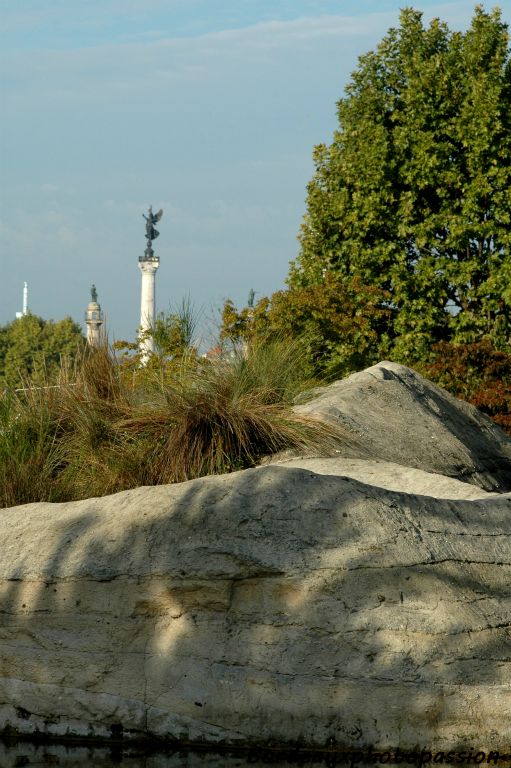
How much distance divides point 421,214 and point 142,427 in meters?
12.6

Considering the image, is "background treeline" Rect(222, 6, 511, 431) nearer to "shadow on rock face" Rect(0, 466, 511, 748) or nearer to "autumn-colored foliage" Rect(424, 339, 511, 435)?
"autumn-colored foliage" Rect(424, 339, 511, 435)

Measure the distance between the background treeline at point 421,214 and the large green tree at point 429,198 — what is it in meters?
0.02

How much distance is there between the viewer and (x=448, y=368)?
17.3m

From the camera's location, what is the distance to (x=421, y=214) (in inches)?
796

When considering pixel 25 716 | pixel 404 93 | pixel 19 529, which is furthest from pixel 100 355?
pixel 404 93

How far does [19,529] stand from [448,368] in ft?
39.3

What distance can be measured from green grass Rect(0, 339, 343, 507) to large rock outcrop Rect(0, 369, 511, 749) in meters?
2.09

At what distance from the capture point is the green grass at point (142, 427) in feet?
26.9

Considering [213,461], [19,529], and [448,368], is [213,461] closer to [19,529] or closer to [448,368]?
[19,529]

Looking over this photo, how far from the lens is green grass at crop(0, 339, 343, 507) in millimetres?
8203

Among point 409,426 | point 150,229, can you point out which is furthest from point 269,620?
point 150,229

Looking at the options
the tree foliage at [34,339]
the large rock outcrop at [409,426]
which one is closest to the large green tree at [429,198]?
the large rock outcrop at [409,426]

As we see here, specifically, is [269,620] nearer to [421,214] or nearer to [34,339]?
[421,214]

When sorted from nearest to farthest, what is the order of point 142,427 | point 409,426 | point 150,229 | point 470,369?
point 142,427, point 409,426, point 470,369, point 150,229
